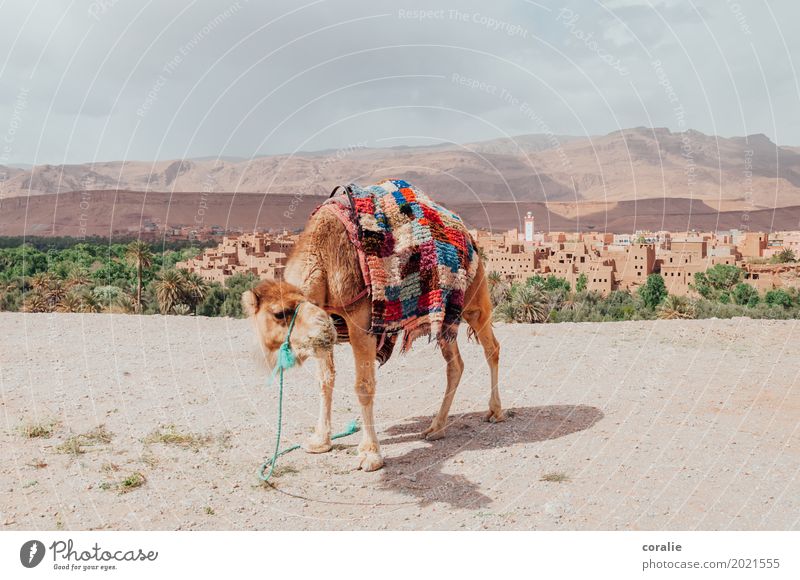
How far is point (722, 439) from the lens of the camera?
754 centimetres

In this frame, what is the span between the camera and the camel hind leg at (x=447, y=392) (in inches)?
317

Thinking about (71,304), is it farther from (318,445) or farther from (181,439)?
(318,445)

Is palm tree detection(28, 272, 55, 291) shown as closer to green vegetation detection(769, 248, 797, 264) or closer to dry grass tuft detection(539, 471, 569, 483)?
dry grass tuft detection(539, 471, 569, 483)

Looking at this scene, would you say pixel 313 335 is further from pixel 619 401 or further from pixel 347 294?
pixel 619 401

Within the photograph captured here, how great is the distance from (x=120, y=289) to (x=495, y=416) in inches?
1210

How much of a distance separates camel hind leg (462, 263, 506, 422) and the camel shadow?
1.16 ft

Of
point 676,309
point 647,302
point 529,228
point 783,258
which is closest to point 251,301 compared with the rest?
point 676,309

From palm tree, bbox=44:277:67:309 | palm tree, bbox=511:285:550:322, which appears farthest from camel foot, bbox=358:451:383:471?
palm tree, bbox=44:277:67:309

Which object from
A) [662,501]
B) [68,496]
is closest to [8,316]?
[68,496]

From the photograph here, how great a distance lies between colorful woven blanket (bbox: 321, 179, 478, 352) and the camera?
6629 millimetres

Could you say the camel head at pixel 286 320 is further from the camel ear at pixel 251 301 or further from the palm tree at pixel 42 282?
the palm tree at pixel 42 282

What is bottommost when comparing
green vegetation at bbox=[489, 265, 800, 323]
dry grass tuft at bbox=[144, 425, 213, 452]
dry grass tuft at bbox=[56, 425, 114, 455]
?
green vegetation at bbox=[489, 265, 800, 323]

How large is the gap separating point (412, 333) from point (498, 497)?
6.37ft

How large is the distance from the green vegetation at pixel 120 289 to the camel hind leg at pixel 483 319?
12.7m
